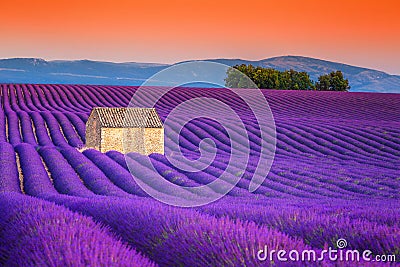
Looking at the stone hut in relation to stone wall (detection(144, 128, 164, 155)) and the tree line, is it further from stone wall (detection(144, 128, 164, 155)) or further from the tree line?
the tree line

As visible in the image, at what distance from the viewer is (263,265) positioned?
3.45 metres

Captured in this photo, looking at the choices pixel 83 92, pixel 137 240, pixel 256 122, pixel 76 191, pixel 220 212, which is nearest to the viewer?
pixel 137 240

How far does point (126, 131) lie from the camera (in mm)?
31391

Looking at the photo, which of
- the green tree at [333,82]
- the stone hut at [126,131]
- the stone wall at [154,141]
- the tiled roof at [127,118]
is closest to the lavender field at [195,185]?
the stone wall at [154,141]

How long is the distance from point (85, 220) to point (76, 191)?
906cm

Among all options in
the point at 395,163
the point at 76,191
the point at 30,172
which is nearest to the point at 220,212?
the point at 76,191

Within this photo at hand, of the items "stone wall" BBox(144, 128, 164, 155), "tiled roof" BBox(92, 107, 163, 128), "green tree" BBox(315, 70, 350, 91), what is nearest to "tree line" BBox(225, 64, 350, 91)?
"green tree" BBox(315, 70, 350, 91)

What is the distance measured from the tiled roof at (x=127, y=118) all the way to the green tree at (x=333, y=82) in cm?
5583

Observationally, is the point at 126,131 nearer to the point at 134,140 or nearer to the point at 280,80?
the point at 134,140

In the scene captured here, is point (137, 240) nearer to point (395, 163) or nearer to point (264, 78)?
point (395, 163)

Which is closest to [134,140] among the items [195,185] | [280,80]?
[195,185]

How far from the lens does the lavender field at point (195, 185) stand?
13.7 ft

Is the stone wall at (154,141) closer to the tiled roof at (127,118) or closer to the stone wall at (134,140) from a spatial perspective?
the stone wall at (134,140)

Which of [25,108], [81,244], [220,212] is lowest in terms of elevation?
[25,108]
